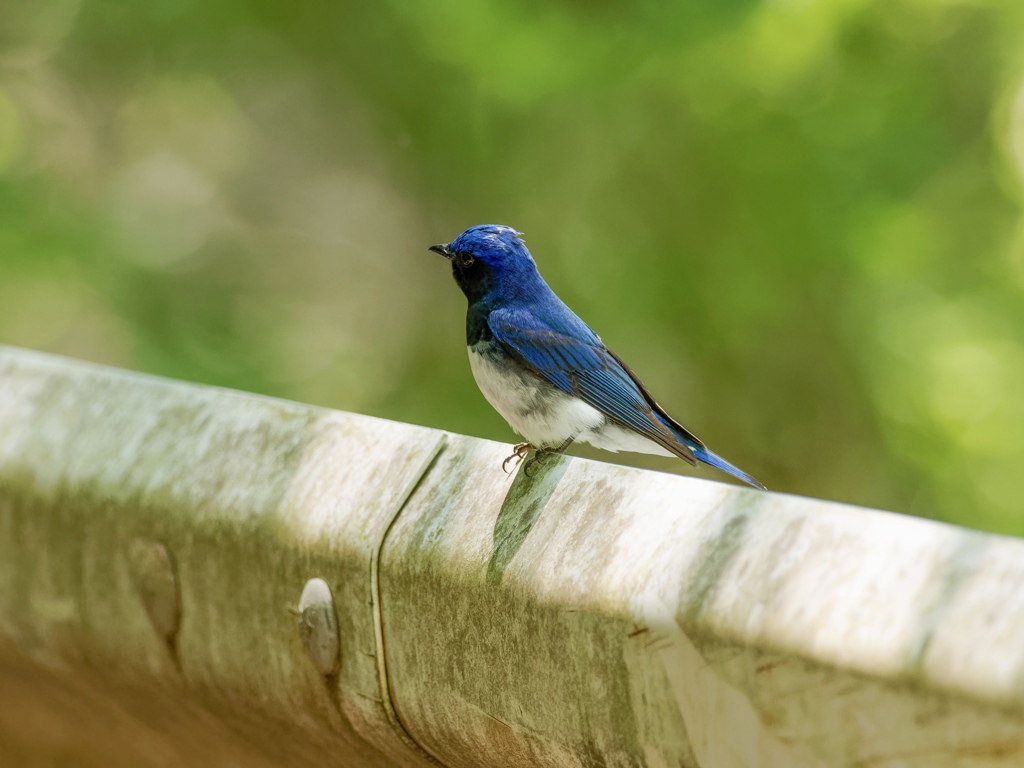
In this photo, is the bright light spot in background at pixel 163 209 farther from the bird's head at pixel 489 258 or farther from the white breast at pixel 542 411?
the white breast at pixel 542 411

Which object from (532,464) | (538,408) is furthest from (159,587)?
(538,408)

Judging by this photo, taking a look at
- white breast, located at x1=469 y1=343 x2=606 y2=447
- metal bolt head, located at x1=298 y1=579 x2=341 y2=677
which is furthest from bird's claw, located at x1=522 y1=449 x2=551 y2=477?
white breast, located at x1=469 y1=343 x2=606 y2=447

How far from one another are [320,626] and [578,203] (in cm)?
516

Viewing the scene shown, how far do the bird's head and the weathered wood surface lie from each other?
0.92 m

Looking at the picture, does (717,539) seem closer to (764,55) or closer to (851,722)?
(851,722)

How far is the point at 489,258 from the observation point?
311cm

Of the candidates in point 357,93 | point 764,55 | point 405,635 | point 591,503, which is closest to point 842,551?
point 591,503

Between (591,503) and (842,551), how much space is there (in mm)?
489

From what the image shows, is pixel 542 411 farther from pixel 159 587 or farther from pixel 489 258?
pixel 159 587

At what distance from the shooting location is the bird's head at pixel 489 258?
3.10 meters

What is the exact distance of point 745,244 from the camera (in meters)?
6.14

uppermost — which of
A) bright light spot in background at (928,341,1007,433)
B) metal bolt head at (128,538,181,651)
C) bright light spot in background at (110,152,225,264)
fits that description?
bright light spot in background at (110,152,225,264)

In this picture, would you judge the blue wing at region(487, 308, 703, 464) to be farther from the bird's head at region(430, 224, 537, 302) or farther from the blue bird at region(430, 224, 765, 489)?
the bird's head at region(430, 224, 537, 302)

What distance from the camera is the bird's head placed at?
10.2 feet
